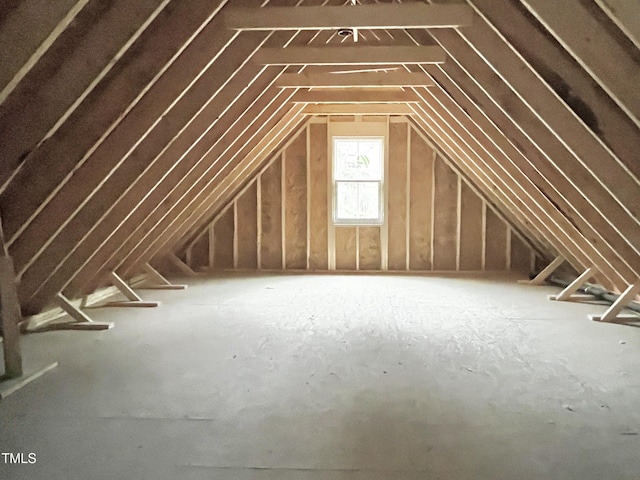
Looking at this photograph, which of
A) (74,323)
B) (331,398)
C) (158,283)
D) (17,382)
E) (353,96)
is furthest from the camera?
(158,283)

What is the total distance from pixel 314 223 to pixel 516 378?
5.07 metres

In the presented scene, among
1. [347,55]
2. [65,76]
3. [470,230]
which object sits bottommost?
[470,230]

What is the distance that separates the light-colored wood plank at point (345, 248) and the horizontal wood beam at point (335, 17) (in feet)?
15.5

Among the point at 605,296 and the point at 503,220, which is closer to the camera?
the point at 605,296

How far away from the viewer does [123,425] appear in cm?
264

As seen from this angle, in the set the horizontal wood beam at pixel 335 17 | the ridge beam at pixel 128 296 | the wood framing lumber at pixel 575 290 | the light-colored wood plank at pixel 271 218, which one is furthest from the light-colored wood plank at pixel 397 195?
the horizontal wood beam at pixel 335 17

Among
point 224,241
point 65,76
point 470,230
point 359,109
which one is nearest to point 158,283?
point 224,241

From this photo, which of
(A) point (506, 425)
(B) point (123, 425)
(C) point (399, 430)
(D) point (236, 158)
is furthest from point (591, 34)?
(D) point (236, 158)

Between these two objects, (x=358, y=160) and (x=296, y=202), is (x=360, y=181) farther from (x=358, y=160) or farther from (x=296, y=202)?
(x=296, y=202)

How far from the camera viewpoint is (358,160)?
817 centimetres

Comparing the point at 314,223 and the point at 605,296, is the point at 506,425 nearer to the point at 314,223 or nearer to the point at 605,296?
the point at 605,296

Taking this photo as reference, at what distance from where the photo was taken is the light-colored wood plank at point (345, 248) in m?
8.17

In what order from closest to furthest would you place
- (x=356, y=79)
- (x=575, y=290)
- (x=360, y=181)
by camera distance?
(x=356, y=79)
(x=575, y=290)
(x=360, y=181)

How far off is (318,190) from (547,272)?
327 centimetres
